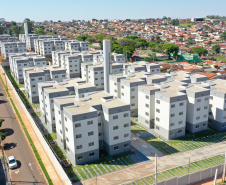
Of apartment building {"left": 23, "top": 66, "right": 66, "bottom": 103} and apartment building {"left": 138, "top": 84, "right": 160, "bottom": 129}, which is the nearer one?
apartment building {"left": 138, "top": 84, "right": 160, "bottom": 129}

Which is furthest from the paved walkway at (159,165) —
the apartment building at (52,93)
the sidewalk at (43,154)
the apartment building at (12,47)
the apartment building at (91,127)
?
the apartment building at (12,47)

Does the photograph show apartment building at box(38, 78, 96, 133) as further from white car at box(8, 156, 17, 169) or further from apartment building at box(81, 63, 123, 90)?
apartment building at box(81, 63, 123, 90)

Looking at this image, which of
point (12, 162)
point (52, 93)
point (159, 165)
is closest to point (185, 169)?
point (159, 165)

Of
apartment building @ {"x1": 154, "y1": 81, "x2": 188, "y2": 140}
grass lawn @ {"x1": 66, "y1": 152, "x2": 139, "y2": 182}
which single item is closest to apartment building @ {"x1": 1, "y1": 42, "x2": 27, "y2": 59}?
apartment building @ {"x1": 154, "y1": 81, "x2": 188, "y2": 140}

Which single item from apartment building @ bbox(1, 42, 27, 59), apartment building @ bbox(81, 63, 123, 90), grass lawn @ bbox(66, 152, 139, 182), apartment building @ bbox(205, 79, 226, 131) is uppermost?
apartment building @ bbox(1, 42, 27, 59)

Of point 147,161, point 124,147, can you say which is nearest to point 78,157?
point 124,147
